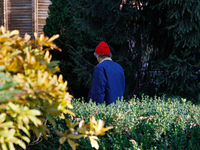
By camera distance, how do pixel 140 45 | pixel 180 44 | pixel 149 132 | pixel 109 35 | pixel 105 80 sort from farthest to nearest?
pixel 140 45 < pixel 109 35 < pixel 180 44 < pixel 105 80 < pixel 149 132

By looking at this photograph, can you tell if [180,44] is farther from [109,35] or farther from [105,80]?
[105,80]

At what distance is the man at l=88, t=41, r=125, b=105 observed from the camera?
11.5 feet

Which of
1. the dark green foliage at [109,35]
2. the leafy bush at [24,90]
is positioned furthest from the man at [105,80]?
the dark green foliage at [109,35]

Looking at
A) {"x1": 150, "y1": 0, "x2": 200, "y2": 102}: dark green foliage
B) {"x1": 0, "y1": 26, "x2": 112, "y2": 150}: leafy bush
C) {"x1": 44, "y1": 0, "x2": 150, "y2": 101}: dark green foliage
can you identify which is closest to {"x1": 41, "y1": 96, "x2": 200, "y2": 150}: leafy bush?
{"x1": 0, "y1": 26, "x2": 112, "y2": 150}: leafy bush

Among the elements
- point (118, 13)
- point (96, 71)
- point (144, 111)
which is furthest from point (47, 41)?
point (118, 13)

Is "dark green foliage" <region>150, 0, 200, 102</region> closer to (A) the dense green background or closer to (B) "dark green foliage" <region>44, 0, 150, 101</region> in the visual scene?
(A) the dense green background

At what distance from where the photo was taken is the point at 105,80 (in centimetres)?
354

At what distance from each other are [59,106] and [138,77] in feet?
17.0

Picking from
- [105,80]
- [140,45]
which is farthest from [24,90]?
[140,45]

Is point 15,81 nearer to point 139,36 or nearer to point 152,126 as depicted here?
point 152,126

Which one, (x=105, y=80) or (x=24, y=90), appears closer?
(x=24, y=90)

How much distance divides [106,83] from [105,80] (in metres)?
0.07

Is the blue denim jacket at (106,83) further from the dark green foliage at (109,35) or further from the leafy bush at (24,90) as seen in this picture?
the dark green foliage at (109,35)

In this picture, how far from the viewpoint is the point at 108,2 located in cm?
587
